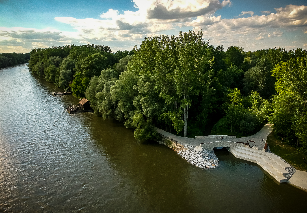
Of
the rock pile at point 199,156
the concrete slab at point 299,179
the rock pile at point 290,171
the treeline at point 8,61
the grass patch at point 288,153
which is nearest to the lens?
the concrete slab at point 299,179

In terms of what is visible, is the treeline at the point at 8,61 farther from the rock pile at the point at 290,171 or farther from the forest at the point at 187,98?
the rock pile at the point at 290,171

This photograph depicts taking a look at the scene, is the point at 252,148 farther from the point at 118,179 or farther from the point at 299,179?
the point at 118,179

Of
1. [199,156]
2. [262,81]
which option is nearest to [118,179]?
[199,156]

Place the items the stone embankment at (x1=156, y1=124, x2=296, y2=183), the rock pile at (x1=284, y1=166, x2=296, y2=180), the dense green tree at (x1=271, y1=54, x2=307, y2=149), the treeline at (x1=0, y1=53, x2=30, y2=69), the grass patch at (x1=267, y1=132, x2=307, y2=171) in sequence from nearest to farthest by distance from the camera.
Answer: the rock pile at (x1=284, y1=166, x2=296, y2=180)
the stone embankment at (x1=156, y1=124, x2=296, y2=183)
the grass patch at (x1=267, y1=132, x2=307, y2=171)
the dense green tree at (x1=271, y1=54, x2=307, y2=149)
the treeline at (x1=0, y1=53, x2=30, y2=69)

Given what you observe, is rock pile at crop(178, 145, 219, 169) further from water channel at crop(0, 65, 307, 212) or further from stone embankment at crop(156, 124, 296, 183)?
water channel at crop(0, 65, 307, 212)

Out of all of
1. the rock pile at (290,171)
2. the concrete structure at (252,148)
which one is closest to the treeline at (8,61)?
the concrete structure at (252,148)

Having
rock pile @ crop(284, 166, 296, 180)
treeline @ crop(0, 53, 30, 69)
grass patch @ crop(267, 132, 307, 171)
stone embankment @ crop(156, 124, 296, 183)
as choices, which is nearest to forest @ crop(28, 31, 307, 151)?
grass patch @ crop(267, 132, 307, 171)

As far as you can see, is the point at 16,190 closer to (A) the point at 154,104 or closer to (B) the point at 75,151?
(B) the point at 75,151
